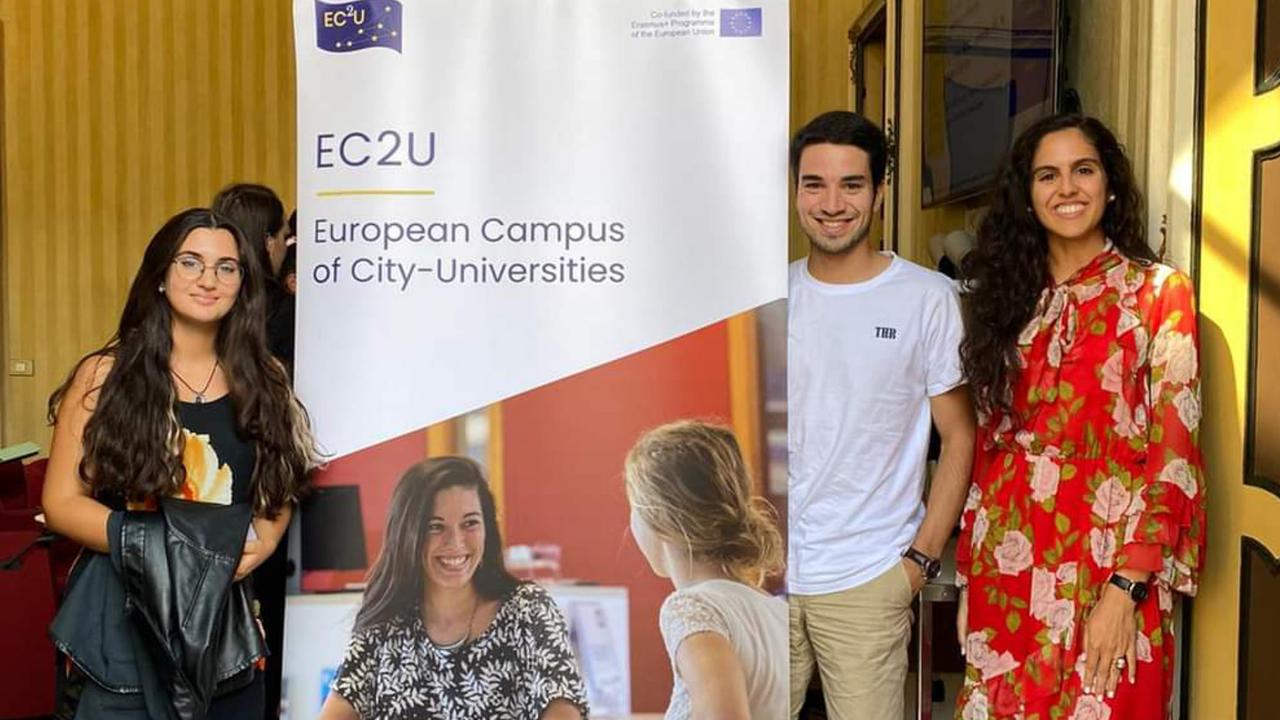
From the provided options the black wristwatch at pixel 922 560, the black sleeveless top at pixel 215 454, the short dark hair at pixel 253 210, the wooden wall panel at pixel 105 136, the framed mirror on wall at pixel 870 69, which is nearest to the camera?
the black sleeveless top at pixel 215 454

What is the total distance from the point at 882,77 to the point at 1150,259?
3.39 metres

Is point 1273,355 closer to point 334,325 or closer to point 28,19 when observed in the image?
point 334,325

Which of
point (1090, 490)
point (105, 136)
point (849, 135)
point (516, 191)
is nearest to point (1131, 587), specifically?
point (1090, 490)

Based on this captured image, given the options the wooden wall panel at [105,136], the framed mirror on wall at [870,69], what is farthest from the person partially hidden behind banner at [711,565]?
the wooden wall panel at [105,136]

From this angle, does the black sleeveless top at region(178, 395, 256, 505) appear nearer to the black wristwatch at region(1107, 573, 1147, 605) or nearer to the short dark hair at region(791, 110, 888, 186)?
the short dark hair at region(791, 110, 888, 186)

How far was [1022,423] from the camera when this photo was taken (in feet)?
6.67

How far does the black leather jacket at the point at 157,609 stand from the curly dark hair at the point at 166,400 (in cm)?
7

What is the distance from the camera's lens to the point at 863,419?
209 centimetres

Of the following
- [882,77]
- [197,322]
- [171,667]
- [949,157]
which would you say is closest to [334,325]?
[197,322]

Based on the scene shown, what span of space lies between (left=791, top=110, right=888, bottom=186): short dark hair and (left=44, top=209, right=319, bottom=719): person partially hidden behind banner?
1.03 m

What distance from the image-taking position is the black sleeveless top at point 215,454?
1991 mm

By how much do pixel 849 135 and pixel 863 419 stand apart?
1.69 ft

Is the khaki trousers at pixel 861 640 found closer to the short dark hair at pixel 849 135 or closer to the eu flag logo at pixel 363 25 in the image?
the short dark hair at pixel 849 135

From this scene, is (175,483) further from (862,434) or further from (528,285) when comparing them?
(862,434)
